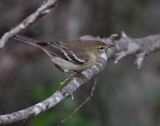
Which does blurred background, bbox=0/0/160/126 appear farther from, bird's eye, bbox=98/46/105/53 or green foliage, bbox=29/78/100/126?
bird's eye, bbox=98/46/105/53

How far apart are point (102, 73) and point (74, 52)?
190cm

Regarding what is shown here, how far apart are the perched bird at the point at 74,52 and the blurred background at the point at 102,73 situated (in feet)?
4.07

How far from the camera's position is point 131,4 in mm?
7113

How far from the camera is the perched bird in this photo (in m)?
4.95

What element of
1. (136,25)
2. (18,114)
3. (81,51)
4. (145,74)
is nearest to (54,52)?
(81,51)

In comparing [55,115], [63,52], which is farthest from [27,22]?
[55,115]

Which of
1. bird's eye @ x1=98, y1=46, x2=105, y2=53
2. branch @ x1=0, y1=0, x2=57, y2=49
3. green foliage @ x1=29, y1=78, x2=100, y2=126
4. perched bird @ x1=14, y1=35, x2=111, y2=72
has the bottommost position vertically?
green foliage @ x1=29, y1=78, x2=100, y2=126

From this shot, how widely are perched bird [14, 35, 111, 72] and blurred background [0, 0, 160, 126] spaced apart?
4.07ft

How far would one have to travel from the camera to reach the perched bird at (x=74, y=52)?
16.2 ft

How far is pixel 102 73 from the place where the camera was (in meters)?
6.97

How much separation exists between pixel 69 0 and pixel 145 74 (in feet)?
9.71

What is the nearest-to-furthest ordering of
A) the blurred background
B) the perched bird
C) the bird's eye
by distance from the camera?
1. the perched bird
2. the bird's eye
3. the blurred background

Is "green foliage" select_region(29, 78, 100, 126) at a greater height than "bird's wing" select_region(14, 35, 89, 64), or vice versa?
"bird's wing" select_region(14, 35, 89, 64)

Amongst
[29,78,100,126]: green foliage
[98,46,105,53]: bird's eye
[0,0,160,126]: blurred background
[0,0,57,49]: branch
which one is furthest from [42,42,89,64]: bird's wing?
[0,0,57,49]: branch
